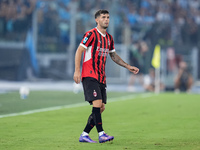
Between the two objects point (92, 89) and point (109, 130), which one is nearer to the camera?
point (92, 89)

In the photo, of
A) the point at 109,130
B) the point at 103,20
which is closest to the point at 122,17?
the point at 109,130

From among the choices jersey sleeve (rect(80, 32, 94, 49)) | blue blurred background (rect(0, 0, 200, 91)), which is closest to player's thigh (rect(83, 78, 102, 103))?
jersey sleeve (rect(80, 32, 94, 49))

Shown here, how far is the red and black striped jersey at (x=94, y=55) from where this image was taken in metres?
7.19

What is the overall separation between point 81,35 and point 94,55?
27326 mm

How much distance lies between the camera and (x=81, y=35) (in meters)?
34.4

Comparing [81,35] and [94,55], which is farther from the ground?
[81,35]

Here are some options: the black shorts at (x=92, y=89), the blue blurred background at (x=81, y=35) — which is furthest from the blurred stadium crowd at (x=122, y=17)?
the black shorts at (x=92, y=89)

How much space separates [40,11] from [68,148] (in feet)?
95.4

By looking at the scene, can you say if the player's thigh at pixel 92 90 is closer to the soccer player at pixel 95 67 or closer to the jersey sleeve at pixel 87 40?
the soccer player at pixel 95 67

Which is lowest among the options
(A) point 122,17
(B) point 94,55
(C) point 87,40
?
(B) point 94,55

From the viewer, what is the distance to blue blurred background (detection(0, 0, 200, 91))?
107 feet

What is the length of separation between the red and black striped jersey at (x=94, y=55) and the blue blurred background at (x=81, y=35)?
78.4 ft

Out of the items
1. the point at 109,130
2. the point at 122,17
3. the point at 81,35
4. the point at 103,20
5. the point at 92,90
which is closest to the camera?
the point at 92,90

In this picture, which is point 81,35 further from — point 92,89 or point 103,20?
point 92,89
